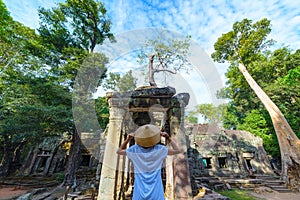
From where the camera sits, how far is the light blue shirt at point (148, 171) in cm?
171

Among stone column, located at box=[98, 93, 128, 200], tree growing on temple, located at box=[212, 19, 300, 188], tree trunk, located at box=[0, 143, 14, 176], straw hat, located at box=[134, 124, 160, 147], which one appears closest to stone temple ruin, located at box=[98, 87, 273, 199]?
stone column, located at box=[98, 93, 128, 200]

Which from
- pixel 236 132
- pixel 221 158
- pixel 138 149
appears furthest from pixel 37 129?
pixel 236 132

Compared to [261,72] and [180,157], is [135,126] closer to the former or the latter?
[180,157]

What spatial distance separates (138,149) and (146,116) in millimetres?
3897

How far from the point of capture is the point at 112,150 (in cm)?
364

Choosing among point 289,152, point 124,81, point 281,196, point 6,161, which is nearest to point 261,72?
point 289,152

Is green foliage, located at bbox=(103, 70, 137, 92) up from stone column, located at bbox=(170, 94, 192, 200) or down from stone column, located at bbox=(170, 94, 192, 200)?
up

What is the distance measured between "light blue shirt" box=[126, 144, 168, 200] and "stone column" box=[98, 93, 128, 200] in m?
1.93

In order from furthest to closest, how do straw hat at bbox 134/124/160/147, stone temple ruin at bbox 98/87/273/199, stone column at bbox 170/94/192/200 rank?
1. stone temple ruin at bbox 98/87/273/199
2. stone column at bbox 170/94/192/200
3. straw hat at bbox 134/124/160/147

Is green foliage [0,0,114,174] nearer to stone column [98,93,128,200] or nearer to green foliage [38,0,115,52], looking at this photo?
green foliage [38,0,115,52]

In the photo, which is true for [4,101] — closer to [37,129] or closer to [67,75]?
[37,129]

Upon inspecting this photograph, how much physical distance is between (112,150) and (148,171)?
83.9 inches

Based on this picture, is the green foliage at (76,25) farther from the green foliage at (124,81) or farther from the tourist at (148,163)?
the tourist at (148,163)

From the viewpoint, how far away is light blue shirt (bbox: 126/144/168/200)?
171cm
